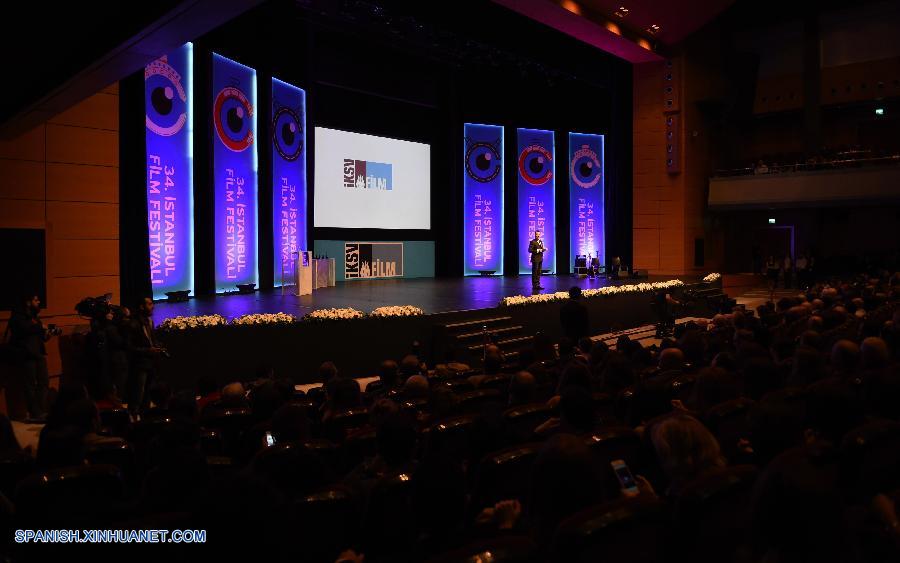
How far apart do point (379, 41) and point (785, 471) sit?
17.6 metres

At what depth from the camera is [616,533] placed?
1707mm

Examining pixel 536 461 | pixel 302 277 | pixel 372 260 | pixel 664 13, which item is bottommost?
pixel 536 461

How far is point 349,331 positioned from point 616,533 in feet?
26.0

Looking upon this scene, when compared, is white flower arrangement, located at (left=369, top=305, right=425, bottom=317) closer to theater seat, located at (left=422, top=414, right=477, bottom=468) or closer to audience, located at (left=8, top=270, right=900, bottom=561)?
audience, located at (left=8, top=270, right=900, bottom=561)

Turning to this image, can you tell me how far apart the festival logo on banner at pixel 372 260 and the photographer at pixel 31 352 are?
450 inches

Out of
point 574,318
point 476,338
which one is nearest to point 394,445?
point 574,318

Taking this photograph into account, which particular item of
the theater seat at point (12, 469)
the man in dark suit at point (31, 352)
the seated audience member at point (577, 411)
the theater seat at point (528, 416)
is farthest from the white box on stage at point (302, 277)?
the seated audience member at point (577, 411)

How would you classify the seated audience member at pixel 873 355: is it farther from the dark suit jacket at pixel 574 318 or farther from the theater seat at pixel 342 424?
the dark suit jacket at pixel 574 318

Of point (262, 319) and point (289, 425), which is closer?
point (289, 425)

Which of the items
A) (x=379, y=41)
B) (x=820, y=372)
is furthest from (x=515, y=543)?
(x=379, y=41)

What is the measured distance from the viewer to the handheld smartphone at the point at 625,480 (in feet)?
7.35

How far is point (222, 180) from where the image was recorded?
44.3 feet

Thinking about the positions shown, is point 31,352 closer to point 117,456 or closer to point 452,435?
point 117,456

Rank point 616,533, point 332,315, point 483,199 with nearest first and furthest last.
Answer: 1. point 616,533
2. point 332,315
3. point 483,199
